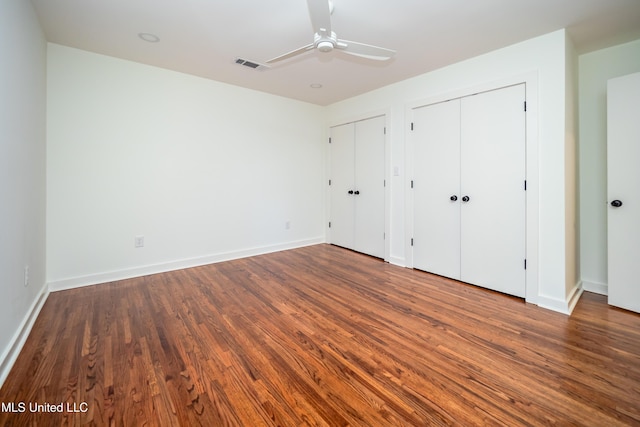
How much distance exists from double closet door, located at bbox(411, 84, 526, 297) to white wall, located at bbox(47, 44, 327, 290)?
7.10 ft

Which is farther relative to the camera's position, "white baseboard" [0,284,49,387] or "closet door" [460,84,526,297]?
"closet door" [460,84,526,297]

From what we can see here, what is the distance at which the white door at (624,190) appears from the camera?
2451mm

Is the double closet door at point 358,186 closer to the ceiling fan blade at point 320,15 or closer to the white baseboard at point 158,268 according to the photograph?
the white baseboard at point 158,268

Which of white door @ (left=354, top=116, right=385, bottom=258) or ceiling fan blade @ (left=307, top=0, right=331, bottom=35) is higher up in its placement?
ceiling fan blade @ (left=307, top=0, right=331, bottom=35)

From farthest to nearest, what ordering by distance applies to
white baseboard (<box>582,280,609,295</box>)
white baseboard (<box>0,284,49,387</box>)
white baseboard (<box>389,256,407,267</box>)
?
white baseboard (<box>389,256,407,267</box>), white baseboard (<box>582,280,609,295</box>), white baseboard (<box>0,284,49,387</box>)

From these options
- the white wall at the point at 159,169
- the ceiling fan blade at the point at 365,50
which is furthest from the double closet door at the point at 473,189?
the white wall at the point at 159,169

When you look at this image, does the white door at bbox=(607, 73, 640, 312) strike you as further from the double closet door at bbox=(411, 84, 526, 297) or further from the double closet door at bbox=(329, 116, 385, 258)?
the double closet door at bbox=(329, 116, 385, 258)

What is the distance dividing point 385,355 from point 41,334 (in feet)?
8.23

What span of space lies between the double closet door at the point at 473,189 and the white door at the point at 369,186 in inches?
23.8

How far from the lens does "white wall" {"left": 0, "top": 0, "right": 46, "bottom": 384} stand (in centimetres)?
173

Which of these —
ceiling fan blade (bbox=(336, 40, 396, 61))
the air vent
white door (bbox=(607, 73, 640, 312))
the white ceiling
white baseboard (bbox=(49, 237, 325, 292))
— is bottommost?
white baseboard (bbox=(49, 237, 325, 292))

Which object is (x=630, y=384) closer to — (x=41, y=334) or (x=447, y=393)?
(x=447, y=393)

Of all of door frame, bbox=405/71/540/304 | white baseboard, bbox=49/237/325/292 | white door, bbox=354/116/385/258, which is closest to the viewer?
door frame, bbox=405/71/540/304

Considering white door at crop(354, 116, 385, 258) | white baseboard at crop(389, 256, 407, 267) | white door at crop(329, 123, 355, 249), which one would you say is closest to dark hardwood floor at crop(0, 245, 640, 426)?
white baseboard at crop(389, 256, 407, 267)
